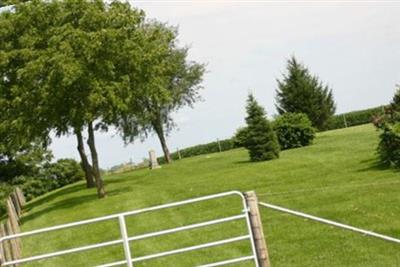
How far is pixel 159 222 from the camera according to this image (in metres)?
21.7

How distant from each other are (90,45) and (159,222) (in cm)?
1224

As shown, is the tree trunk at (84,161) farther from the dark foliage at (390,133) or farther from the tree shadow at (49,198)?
the dark foliage at (390,133)

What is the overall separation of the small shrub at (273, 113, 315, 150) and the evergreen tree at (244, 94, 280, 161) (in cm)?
516

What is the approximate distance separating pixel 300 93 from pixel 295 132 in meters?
17.3

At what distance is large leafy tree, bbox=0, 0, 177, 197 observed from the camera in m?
31.4

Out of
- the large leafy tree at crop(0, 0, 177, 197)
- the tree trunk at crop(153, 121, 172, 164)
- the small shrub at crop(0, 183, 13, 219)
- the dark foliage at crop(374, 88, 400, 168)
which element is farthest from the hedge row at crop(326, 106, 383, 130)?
the dark foliage at crop(374, 88, 400, 168)

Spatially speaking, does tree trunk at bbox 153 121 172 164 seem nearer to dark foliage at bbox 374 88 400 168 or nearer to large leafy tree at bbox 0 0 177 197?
large leafy tree at bbox 0 0 177 197

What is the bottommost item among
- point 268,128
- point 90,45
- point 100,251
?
point 100,251

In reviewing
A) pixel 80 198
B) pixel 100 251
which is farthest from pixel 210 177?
pixel 100 251

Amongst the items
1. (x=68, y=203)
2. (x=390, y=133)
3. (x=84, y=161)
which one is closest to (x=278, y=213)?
(x=390, y=133)

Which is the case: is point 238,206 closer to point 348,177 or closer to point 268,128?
point 348,177

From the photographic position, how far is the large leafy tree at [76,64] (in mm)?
31375

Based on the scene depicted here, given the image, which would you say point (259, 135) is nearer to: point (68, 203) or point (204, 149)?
point (68, 203)

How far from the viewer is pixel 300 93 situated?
57.7 m
